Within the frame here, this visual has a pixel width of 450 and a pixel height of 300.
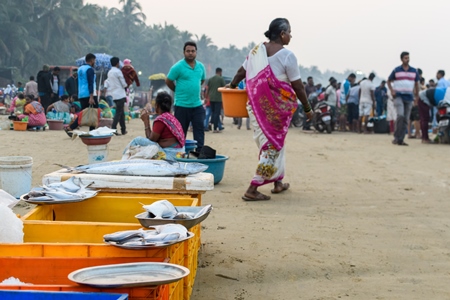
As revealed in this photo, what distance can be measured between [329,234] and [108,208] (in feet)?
6.93

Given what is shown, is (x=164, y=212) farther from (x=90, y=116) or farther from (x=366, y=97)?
(x=366, y=97)

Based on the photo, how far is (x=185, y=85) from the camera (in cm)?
839

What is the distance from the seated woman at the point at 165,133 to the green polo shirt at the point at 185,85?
190 cm

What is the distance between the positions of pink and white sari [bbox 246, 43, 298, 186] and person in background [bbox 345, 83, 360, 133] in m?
12.4

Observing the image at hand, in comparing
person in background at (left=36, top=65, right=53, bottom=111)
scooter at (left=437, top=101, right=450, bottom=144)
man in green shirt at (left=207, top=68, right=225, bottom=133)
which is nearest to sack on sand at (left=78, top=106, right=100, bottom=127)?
man in green shirt at (left=207, top=68, right=225, bottom=133)

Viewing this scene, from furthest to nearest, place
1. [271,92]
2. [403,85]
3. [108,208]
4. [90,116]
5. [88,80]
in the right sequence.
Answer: [403,85] < [88,80] < [90,116] < [271,92] < [108,208]

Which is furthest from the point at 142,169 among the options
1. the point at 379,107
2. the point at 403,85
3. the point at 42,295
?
the point at 379,107

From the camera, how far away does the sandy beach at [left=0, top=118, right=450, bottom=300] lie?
4.06 meters

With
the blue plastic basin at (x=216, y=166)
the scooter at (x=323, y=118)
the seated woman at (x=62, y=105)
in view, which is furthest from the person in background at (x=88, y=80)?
the scooter at (x=323, y=118)

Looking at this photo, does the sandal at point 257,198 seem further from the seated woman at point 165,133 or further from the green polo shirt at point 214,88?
the green polo shirt at point 214,88

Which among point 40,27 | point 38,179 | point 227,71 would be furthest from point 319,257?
point 227,71

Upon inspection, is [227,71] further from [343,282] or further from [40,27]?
[343,282]

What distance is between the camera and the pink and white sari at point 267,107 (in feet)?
21.5

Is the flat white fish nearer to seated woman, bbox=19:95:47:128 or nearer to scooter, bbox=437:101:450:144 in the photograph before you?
scooter, bbox=437:101:450:144
